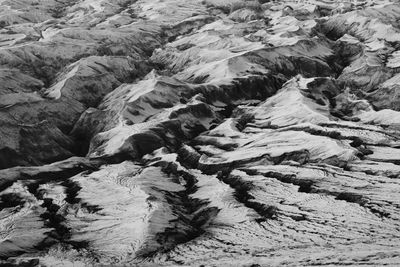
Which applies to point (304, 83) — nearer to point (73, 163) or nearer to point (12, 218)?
point (73, 163)

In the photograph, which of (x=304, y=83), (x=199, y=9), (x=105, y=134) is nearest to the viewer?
(x=105, y=134)

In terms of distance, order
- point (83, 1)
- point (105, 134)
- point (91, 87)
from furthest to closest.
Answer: point (83, 1), point (91, 87), point (105, 134)

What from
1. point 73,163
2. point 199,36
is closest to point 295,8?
point 199,36

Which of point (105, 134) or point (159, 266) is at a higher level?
point (159, 266)

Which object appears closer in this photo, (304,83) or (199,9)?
(304,83)

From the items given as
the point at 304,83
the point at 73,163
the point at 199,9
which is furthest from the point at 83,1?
the point at 73,163

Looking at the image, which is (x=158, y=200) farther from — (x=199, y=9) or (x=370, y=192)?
(x=199, y=9)
